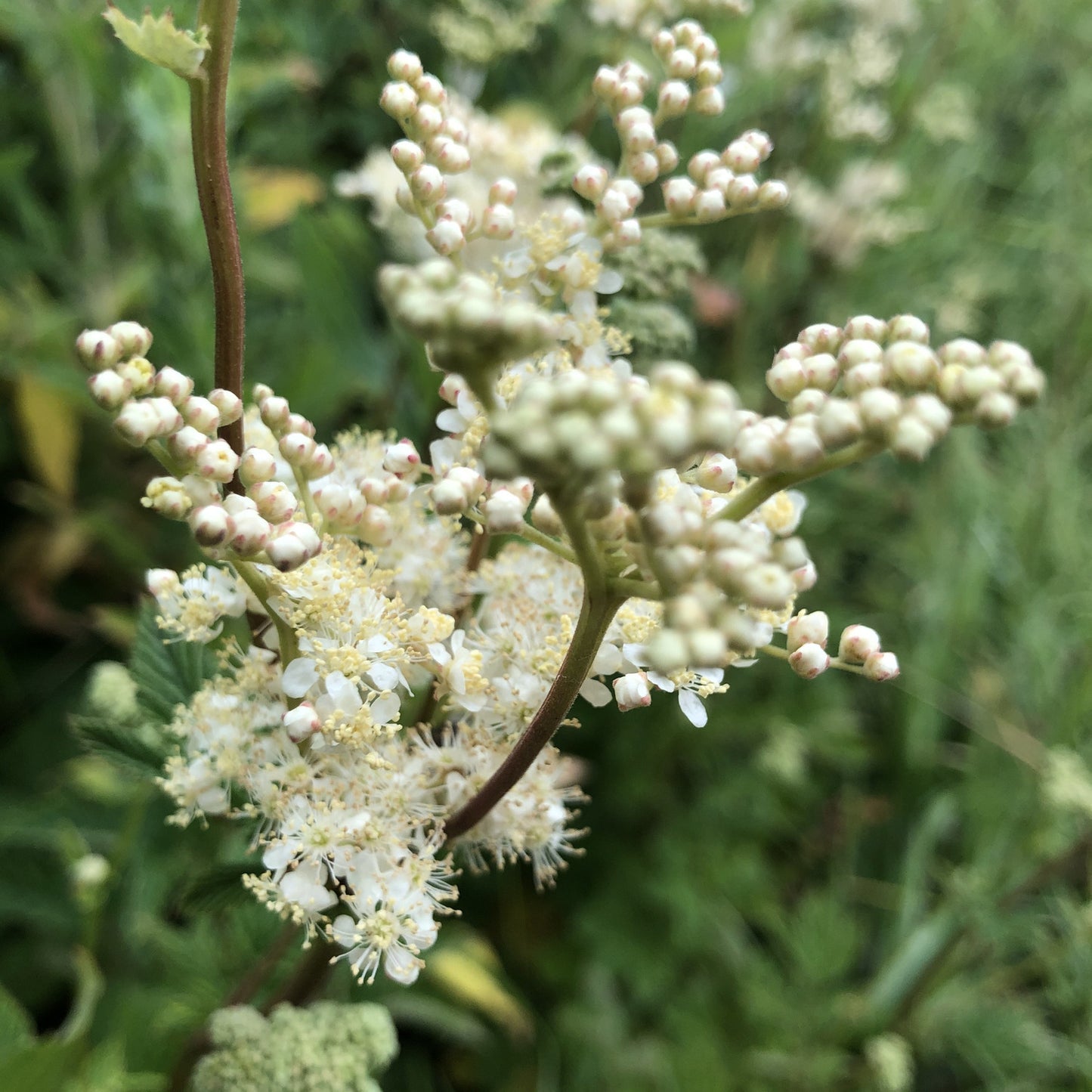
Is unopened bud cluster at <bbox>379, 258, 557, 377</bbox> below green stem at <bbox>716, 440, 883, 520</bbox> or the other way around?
below

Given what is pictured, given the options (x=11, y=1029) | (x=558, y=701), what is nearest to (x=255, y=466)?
(x=558, y=701)

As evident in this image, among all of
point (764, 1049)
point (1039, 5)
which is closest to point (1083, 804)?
point (764, 1049)

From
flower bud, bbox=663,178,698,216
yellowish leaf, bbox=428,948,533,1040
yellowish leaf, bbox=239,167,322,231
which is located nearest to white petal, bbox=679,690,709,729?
flower bud, bbox=663,178,698,216

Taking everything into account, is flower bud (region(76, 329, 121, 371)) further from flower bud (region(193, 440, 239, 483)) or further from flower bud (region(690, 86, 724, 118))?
flower bud (region(690, 86, 724, 118))

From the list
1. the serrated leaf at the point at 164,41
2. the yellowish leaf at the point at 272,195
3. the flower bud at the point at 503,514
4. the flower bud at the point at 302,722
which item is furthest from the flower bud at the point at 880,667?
the yellowish leaf at the point at 272,195

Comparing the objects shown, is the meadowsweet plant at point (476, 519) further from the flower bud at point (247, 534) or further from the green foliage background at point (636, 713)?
the green foliage background at point (636, 713)

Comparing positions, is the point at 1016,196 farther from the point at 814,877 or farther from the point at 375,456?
the point at 375,456
